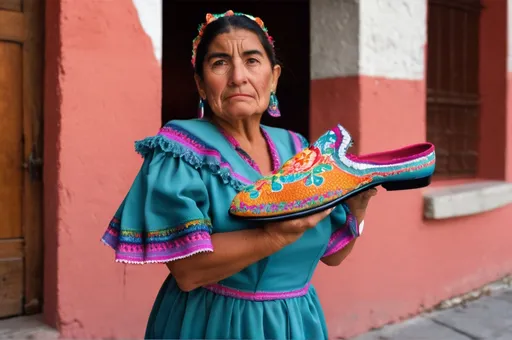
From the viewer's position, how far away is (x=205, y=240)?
46.4 inches

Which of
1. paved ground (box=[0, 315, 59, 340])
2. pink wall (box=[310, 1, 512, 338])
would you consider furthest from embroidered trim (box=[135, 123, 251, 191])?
pink wall (box=[310, 1, 512, 338])

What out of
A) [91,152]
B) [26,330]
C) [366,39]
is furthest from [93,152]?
[366,39]

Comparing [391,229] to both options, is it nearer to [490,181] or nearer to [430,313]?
[430,313]

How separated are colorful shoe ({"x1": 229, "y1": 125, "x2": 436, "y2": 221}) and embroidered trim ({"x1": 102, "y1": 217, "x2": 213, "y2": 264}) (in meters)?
0.08

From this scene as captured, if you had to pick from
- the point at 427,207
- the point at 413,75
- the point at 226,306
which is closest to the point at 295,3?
the point at 413,75

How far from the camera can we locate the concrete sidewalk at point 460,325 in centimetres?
346

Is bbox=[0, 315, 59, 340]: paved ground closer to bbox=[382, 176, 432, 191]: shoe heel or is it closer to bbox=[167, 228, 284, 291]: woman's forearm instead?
bbox=[167, 228, 284, 291]: woman's forearm

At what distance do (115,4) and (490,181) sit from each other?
3378mm

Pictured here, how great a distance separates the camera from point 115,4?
8.52ft

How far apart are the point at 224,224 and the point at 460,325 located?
2.91 m

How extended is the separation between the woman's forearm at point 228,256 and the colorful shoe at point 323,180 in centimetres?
6

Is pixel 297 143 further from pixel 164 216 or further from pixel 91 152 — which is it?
pixel 91 152

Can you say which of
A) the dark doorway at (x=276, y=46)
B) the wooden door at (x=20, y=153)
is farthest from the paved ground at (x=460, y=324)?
the wooden door at (x=20, y=153)

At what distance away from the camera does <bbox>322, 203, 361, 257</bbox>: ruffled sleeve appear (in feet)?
4.94
